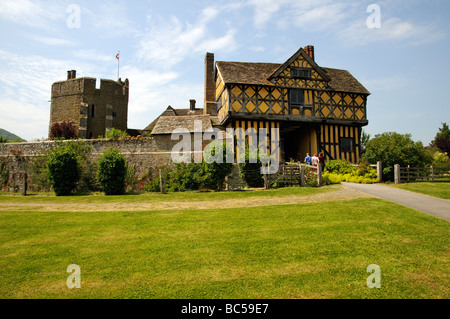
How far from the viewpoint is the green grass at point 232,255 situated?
4.25m

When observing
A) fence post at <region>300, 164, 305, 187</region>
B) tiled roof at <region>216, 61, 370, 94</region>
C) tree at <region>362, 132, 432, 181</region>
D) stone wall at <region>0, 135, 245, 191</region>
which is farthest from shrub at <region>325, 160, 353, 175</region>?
stone wall at <region>0, 135, 245, 191</region>

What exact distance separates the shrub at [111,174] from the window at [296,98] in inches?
477

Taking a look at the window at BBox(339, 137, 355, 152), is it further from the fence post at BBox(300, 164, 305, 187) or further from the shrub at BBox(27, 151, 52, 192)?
the shrub at BBox(27, 151, 52, 192)

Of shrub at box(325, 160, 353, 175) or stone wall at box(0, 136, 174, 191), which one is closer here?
shrub at box(325, 160, 353, 175)

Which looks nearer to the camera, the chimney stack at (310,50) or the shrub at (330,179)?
the shrub at (330,179)

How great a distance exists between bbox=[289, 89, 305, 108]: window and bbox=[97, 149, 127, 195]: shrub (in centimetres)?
1212

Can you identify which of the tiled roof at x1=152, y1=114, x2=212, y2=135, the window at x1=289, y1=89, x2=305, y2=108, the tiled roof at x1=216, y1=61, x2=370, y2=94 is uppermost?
the tiled roof at x1=216, y1=61, x2=370, y2=94

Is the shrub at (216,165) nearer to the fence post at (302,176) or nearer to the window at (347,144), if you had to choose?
the fence post at (302,176)

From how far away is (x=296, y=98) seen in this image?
2050cm

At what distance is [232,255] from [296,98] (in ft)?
55.7

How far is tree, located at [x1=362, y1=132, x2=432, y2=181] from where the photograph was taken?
55.5 ft

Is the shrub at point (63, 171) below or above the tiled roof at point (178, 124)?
below

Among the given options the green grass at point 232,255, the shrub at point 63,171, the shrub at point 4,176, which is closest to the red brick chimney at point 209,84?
the shrub at point 63,171

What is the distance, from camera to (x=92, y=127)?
110ft
